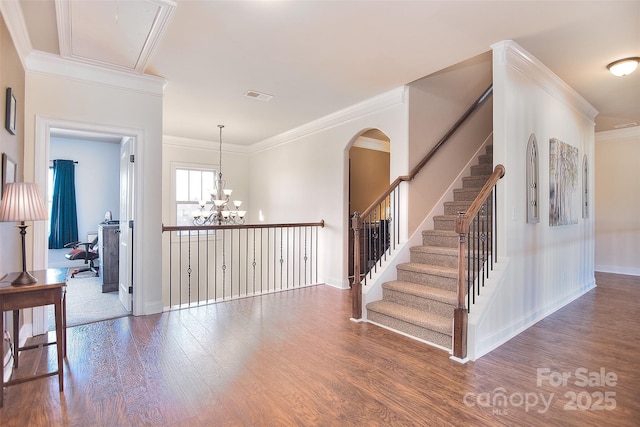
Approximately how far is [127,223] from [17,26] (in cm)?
205

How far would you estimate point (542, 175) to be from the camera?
364 cm

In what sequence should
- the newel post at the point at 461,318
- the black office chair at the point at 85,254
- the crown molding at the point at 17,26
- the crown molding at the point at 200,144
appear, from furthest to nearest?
the crown molding at the point at 200,144
the black office chair at the point at 85,254
the newel post at the point at 461,318
the crown molding at the point at 17,26

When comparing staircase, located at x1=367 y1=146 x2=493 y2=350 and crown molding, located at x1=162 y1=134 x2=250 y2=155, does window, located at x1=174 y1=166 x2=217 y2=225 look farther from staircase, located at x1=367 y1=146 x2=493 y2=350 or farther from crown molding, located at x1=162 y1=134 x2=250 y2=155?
staircase, located at x1=367 y1=146 x2=493 y2=350

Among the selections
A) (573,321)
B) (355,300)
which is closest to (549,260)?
(573,321)

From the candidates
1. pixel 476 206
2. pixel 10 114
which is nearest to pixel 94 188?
pixel 10 114

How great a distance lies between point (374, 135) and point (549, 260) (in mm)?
3807

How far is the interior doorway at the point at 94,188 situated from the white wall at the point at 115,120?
0.04 feet

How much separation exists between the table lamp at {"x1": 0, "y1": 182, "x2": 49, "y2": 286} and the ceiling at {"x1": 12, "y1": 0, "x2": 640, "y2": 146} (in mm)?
1392

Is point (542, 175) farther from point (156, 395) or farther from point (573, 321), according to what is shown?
point (156, 395)

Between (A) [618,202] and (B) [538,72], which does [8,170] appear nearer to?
(B) [538,72]

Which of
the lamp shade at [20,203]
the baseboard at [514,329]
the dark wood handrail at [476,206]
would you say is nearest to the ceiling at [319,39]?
the dark wood handrail at [476,206]

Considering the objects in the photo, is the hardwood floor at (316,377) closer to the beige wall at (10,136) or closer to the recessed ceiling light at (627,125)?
the beige wall at (10,136)

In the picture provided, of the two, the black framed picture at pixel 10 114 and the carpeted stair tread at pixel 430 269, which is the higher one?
the black framed picture at pixel 10 114

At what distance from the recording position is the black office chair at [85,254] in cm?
605
